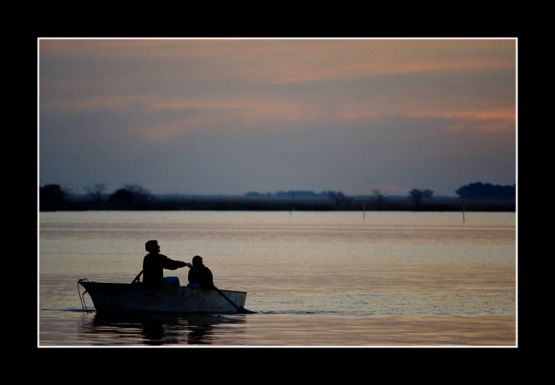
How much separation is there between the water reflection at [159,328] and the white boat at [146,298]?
0.16m

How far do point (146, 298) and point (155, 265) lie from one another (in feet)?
3.53

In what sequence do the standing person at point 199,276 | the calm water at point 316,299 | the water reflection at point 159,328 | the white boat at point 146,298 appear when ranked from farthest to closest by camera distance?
the standing person at point 199,276 → the white boat at point 146,298 → the calm water at point 316,299 → the water reflection at point 159,328

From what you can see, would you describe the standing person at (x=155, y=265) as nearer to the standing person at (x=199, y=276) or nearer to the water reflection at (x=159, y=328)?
the standing person at (x=199, y=276)

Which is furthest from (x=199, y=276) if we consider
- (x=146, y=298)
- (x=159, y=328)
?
(x=159, y=328)

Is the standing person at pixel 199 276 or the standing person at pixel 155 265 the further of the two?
the standing person at pixel 199 276

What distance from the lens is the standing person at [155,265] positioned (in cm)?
2278

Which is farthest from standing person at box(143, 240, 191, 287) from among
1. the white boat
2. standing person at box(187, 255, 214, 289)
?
standing person at box(187, 255, 214, 289)

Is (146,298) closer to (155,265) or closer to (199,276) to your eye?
(155,265)

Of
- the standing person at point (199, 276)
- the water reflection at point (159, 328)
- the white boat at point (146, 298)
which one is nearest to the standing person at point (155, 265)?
the white boat at point (146, 298)

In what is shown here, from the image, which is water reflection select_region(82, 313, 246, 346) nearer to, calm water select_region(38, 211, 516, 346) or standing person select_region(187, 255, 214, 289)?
calm water select_region(38, 211, 516, 346)

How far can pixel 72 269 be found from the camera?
4372cm

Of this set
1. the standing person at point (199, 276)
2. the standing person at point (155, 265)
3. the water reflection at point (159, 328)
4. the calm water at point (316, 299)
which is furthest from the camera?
the standing person at point (199, 276)

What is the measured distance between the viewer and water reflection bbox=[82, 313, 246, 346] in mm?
20984
